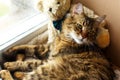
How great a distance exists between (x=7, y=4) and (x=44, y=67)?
614 millimetres

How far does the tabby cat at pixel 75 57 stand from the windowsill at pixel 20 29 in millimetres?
194

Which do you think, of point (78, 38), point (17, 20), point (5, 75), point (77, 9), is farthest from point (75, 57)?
point (17, 20)

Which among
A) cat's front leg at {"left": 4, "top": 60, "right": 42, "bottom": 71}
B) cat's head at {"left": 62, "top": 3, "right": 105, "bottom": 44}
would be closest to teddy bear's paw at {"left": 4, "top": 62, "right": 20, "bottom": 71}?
cat's front leg at {"left": 4, "top": 60, "right": 42, "bottom": 71}

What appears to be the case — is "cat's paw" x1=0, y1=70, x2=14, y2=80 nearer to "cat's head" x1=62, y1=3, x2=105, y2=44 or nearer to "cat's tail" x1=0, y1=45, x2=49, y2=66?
"cat's tail" x1=0, y1=45, x2=49, y2=66

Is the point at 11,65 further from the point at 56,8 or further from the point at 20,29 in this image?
the point at 56,8

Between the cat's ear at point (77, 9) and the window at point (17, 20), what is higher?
the cat's ear at point (77, 9)

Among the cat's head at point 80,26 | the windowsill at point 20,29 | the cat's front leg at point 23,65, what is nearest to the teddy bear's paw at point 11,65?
the cat's front leg at point 23,65

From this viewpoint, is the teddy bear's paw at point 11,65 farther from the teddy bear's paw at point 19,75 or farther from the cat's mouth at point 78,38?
the cat's mouth at point 78,38

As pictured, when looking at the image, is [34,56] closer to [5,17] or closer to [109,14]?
[5,17]

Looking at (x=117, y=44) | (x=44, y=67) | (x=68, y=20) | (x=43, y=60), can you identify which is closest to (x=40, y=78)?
(x=44, y=67)

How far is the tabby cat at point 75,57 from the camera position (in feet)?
4.06

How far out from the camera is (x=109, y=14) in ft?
4.66

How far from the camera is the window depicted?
147 centimetres

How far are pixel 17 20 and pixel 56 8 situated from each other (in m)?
0.39
